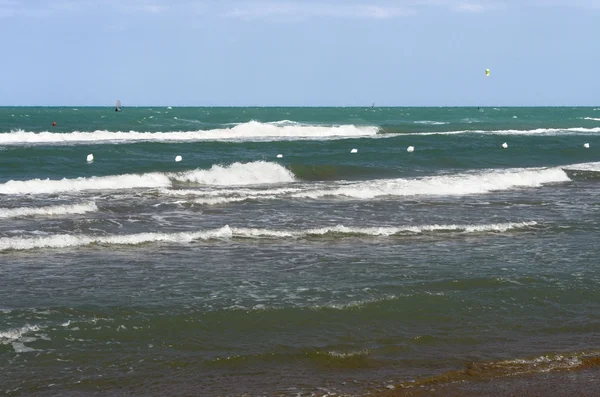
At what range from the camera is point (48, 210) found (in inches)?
700

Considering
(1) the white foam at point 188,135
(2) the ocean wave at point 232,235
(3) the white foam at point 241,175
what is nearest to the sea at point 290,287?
(2) the ocean wave at point 232,235

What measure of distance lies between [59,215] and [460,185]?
487 inches

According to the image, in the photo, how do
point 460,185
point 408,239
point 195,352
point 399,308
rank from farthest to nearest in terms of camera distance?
point 460,185 → point 408,239 → point 399,308 → point 195,352

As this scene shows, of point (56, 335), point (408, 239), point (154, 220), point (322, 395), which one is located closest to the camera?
point (322, 395)

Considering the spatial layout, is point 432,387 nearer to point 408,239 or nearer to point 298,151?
point 408,239

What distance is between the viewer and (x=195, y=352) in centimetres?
803

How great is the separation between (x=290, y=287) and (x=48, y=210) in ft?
29.6

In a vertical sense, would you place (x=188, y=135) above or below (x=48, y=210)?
above

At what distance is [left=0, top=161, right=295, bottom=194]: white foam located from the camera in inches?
913

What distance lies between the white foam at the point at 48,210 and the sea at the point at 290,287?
0.28 ft

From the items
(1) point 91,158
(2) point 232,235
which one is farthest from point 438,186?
(1) point 91,158

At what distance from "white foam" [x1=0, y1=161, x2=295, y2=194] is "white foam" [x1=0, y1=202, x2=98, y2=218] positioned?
4604 mm

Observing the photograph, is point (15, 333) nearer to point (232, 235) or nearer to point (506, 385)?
point (506, 385)

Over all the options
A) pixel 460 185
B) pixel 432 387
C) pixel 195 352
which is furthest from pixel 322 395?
pixel 460 185
